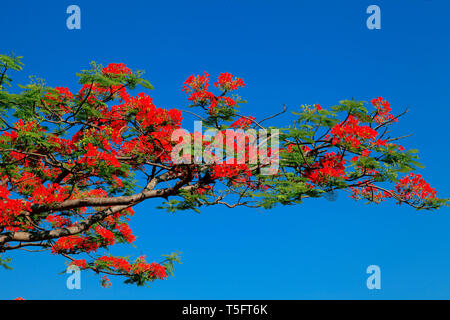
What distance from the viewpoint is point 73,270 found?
1305cm

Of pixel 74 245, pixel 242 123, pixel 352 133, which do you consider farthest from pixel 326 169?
pixel 74 245

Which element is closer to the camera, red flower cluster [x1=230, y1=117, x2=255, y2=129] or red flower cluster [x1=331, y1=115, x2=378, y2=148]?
red flower cluster [x1=331, y1=115, x2=378, y2=148]

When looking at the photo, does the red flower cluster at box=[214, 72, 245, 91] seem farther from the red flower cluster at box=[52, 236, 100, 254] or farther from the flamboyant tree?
the red flower cluster at box=[52, 236, 100, 254]

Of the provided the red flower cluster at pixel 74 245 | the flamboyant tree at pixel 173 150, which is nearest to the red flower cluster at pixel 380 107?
the flamboyant tree at pixel 173 150

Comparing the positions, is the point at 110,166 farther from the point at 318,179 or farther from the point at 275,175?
the point at 318,179

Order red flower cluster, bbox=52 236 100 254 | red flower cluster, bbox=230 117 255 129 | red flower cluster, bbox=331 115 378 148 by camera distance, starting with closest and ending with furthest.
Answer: red flower cluster, bbox=331 115 378 148 → red flower cluster, bbox=230 117 255 129 → red flower cluster, bbox=52 236 100 254

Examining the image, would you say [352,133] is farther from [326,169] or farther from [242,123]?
[242,123]

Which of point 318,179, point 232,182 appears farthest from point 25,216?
point 318,179

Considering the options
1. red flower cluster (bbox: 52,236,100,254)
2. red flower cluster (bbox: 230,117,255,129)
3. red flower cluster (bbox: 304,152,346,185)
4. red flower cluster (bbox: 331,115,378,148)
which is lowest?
red flower cluster (bbox: 52,236,100,254)

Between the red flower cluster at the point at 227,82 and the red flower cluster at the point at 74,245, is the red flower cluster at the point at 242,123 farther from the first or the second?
the red flower cluster at the point at 74,245

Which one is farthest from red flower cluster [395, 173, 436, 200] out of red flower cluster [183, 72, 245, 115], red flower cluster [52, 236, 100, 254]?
red flower cluster [52, 236, 100, 254]
